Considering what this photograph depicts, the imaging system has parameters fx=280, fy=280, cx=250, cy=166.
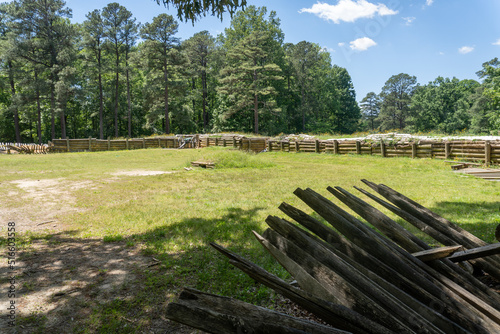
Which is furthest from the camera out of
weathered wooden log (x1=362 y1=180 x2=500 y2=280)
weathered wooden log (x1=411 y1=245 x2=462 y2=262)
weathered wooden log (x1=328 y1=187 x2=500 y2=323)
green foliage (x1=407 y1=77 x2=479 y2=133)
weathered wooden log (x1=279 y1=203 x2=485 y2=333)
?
green foliage (x1=407 y1=77 x2=479 y2=133)

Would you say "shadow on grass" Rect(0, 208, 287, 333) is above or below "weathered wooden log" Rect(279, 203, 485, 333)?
below

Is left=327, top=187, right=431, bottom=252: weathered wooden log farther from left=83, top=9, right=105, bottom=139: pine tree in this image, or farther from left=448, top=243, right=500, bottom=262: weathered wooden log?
left=83, top=9, right=105, bottom=139: pine tree

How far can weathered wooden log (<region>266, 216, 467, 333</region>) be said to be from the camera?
4.84 ft

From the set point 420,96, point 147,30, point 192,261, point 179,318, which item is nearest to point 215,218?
point 192,261

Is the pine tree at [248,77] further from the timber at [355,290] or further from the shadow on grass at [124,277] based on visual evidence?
the timber at [355,290]

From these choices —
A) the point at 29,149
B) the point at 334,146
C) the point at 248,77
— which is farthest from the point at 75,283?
the point at 248,77

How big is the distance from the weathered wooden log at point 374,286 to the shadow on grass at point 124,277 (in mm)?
1449

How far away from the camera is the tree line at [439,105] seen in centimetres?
4744

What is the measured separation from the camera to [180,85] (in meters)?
43.5

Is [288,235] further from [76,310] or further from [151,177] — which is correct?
[151,177]

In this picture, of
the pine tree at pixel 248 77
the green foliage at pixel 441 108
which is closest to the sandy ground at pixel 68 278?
the pine tree at pixel 248 77

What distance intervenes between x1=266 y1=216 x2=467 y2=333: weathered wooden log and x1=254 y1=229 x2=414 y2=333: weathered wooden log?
68mm

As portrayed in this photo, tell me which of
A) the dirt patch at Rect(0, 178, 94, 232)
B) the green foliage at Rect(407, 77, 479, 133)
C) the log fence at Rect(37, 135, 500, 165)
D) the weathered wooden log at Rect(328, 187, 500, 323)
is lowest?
the dirt patch at Rect(0, 178, 94, 232)

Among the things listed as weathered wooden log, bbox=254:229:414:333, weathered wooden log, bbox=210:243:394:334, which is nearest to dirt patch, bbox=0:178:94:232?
weathered wooden log, bbox=254:229:414:333
